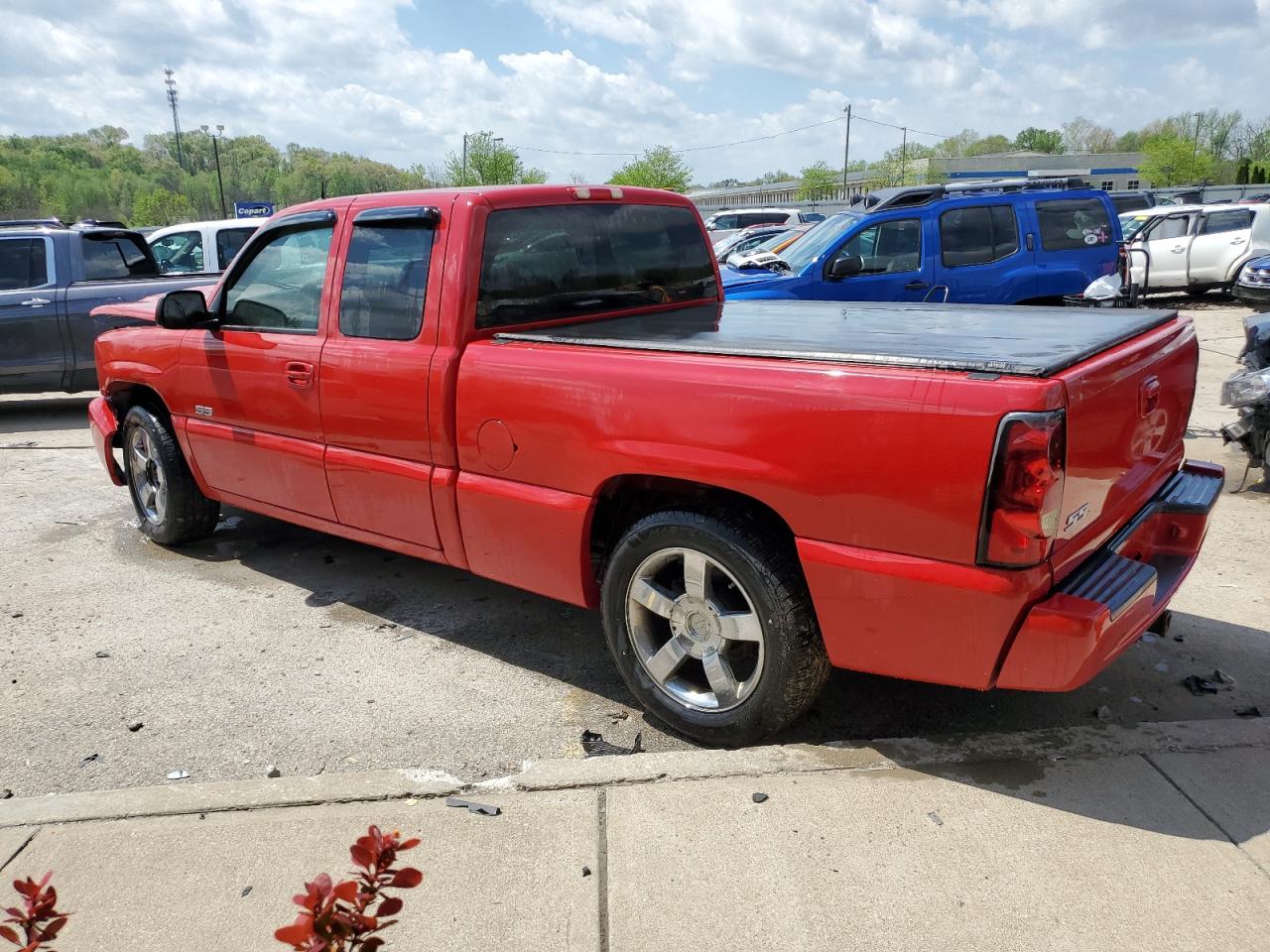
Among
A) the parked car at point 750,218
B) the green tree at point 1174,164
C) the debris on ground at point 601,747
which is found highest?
the green tree at point 1174,164

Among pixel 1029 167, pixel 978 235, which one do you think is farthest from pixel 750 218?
pixel 1029 167

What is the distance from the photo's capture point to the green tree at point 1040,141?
12453 cm

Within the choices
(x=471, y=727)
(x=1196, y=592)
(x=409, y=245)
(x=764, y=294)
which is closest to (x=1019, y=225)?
(x=764, y=294)

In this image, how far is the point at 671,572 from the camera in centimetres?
340

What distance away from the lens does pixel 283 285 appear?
4.53m

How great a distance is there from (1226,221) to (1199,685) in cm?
1713

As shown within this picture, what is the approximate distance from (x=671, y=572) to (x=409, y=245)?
1.74m

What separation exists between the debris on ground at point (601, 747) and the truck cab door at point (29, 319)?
8442 millimetres

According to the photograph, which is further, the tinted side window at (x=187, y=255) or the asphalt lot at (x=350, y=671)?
Result: the tinted side window at (x=187, y=255)

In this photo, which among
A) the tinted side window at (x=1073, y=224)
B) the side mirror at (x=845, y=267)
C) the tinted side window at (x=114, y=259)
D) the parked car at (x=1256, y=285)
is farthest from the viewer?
the tinted side window at (x=114, y=259)

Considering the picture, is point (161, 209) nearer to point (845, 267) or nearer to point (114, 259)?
point (114, 259)

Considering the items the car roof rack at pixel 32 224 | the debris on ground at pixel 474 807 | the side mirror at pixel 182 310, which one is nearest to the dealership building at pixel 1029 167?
the car roof rack at pixel 32 224

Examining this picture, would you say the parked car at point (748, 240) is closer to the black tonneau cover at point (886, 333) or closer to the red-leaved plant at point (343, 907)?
the black tonneau cover at point (886, 333)

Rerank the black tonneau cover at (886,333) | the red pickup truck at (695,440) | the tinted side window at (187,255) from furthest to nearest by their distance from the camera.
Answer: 1. the tinted side window at (187,255)
2. the black tonneau cover at (886,333)
3. the red pickup truck at (695,440)
